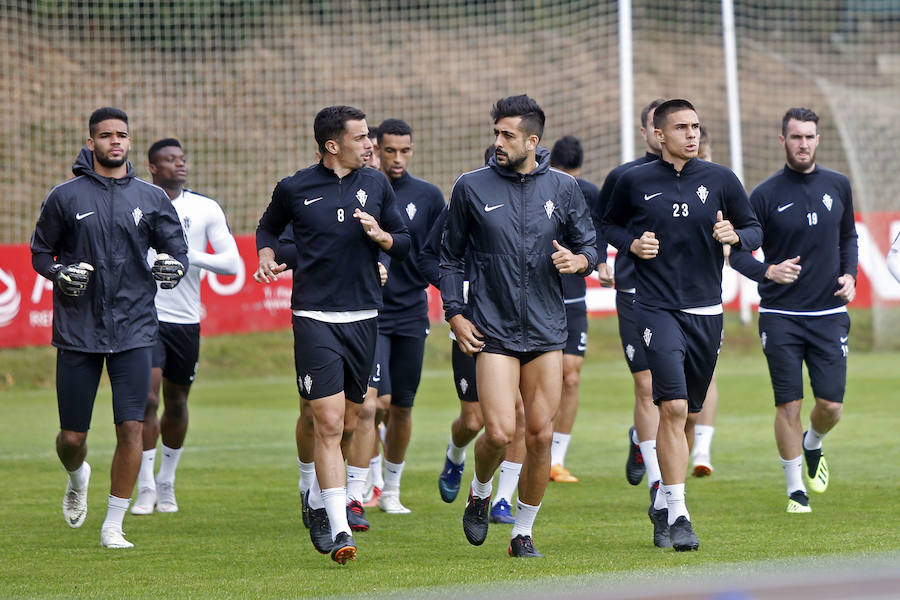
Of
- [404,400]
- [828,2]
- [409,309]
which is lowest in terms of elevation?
[404,400]

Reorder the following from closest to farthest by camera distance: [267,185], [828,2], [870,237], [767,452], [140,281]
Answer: [140,281] → [767,452] → [870,237] → [267,185] → [828,2]

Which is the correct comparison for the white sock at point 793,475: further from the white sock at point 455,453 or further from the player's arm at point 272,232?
the player's arm at point 272,232

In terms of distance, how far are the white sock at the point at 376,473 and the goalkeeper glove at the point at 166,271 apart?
8.01 feet

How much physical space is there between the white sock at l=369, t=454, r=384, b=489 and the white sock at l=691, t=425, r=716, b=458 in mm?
2575

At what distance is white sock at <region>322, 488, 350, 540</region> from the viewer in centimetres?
658

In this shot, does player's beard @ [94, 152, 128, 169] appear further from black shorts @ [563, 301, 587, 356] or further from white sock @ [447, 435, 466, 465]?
black shorts @ [563, 301, 587, 356]

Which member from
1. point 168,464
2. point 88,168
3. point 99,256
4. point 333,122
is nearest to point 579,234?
point 333,122

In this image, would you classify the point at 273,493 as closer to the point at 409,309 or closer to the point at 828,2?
the point at 409,309

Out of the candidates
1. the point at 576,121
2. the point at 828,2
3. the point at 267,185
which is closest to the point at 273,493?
the point at 267,185

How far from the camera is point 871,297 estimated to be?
21.6 m

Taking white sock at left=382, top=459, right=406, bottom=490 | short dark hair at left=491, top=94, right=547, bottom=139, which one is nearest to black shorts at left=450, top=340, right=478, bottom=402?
white sock at left=382, top=459, right=406, bottom=490

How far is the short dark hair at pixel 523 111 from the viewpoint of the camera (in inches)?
267

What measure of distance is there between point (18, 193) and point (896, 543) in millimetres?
19040

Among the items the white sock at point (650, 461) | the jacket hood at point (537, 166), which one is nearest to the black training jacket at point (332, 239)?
the jacket hood at point (537, 166)
